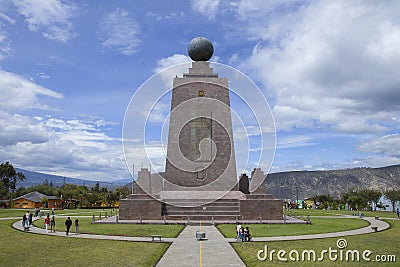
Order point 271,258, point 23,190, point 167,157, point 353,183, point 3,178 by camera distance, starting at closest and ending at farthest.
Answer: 1. point 271,258
2. point 167,157
3. point 3,178
4. point 23,190
5. point 353,183

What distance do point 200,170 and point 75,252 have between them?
1927 cm

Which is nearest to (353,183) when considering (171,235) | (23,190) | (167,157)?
(23,190)

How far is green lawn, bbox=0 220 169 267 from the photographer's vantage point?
13578 millimetres

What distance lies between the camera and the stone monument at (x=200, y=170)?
29359mm

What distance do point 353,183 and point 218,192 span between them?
106 meters

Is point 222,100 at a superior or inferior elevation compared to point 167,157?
superior

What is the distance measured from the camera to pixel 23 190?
250 ft

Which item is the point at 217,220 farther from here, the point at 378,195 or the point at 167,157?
the point at 378,195

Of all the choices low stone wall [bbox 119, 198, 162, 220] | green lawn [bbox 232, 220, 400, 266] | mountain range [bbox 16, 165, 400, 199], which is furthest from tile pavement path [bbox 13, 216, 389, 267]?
mountain range [bbox 16, 165, 400, 199]

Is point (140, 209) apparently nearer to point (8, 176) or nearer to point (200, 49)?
point (200, 49)

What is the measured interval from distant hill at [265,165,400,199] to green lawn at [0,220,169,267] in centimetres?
11154

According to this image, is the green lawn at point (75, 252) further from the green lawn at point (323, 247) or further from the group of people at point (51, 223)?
the green lawn at point (323, 247)

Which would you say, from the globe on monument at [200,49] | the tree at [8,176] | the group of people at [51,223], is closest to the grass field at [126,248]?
the group of people at [51,223]

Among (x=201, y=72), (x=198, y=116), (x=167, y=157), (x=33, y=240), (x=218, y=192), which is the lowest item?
(x=33, y=240)
